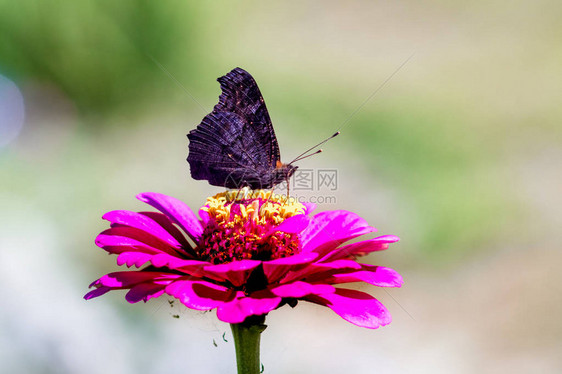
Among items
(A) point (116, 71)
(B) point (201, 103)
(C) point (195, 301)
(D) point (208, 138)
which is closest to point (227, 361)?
(D) point (208, 138)

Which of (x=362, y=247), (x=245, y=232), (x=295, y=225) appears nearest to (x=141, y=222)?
(x=245, y=232)

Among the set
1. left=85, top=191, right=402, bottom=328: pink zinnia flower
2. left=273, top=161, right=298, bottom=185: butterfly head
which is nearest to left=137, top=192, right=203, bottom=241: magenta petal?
left=85, top=191, right=402, bottom=328: pink zinnia flower

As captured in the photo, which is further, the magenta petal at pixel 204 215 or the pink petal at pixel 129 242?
the magenta petal at pixel 204 215

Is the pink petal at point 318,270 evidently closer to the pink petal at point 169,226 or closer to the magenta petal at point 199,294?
the magenta petal at point 199,294

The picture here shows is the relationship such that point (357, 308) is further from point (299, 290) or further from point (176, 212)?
point (176, 212)

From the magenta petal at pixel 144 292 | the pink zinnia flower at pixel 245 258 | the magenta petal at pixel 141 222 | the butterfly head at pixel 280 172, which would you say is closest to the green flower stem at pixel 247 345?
the pink zinnia flower at pixel 245 258

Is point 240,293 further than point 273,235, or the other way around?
point 273,235

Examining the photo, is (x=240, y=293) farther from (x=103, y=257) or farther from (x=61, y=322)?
(x=103, y=257)
